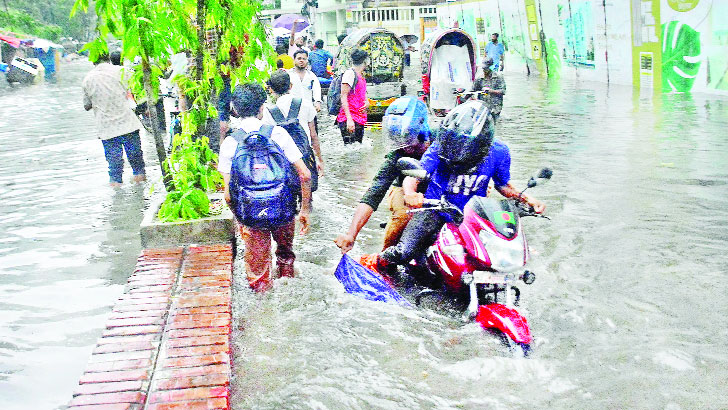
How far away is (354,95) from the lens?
10.5 metres

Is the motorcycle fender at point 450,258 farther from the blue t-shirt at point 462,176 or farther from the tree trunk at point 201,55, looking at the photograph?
the tree trunk at point 201,55

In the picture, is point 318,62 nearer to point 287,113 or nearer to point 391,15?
point 287,113

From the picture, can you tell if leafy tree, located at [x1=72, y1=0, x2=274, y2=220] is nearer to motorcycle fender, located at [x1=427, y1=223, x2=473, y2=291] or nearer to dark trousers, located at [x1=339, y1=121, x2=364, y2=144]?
motorcycle fender, located at [x1=427, y1=223, x2=473, y2=291]

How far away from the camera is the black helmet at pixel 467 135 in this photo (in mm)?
4375

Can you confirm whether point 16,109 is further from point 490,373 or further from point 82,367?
point 490,373

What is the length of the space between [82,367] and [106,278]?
5.84 ft

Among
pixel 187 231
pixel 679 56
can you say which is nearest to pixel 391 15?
pixel 679 56

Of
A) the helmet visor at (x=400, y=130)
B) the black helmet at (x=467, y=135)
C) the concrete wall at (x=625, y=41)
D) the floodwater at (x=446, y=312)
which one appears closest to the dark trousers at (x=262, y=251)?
the floodwater at (x=446, y=312)

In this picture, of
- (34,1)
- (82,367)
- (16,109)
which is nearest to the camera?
(82,367)

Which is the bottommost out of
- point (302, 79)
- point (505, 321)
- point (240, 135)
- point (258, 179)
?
point (505, 321)

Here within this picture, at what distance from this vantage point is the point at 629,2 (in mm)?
18766

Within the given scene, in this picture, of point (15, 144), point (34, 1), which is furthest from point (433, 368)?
point (34, 1)

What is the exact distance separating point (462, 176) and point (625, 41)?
54.2ft

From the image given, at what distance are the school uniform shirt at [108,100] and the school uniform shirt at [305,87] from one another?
2217 mm
